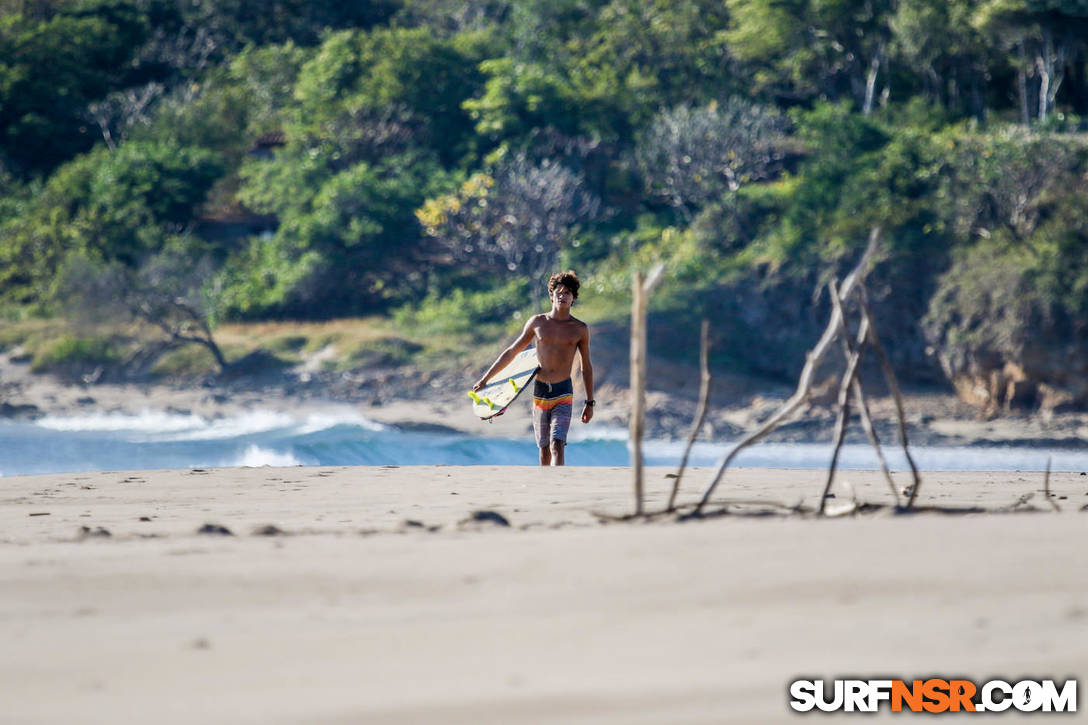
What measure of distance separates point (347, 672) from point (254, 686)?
0.66ft

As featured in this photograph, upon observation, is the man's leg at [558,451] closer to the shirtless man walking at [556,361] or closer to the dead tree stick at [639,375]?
the shirtless man walking at [556,361]

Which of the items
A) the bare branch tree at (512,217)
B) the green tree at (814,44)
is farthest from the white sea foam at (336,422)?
the green tree at (814,44)

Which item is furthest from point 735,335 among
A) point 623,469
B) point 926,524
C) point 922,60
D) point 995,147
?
point 926,524

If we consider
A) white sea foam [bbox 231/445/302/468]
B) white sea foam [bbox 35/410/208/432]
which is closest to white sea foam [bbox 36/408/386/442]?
white sea foam [bbox 35/410/208/432]

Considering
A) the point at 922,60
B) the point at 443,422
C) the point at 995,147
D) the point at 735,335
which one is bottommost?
the point at 443,422

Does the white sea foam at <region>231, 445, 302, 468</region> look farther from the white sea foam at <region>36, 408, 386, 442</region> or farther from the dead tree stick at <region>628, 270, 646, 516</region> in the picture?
the dead tree stick at <region>628, 270, 646, 516</region>

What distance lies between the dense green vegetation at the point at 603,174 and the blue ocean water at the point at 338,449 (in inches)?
128

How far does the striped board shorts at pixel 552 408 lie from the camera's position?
25.5 ft

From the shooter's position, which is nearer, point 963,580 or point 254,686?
point 254,686

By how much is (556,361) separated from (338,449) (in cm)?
941

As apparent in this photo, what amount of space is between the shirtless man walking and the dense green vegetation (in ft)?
47.4

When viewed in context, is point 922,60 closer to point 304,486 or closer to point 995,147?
point 995,147

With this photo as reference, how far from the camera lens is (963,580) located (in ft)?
10.7

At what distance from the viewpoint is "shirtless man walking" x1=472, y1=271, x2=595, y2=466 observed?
767cm
